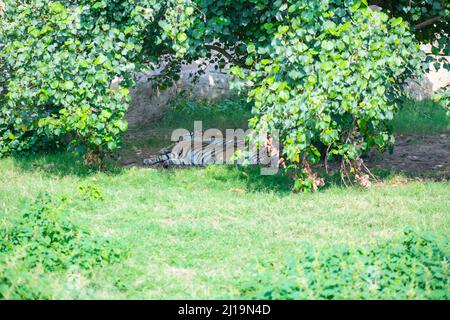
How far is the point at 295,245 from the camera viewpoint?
5.82 meters

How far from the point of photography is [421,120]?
1161 cm

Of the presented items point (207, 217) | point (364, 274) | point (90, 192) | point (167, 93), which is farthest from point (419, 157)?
point (364, 274)

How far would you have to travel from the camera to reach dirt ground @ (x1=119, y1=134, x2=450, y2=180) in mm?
8866

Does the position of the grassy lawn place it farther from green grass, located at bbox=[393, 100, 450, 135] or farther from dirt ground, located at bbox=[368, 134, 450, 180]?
green grass, located at bbox=[393, 100, 450, 135]

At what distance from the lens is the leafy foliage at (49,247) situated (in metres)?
4.96

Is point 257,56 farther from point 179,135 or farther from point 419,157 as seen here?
point 179,135

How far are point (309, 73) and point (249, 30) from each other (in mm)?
1196

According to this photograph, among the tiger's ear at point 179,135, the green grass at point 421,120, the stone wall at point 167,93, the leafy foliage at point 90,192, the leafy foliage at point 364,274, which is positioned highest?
the stone wall at point 167,93

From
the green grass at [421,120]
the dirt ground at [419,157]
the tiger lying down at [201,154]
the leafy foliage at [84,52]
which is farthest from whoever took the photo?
the green grass at [421,120]

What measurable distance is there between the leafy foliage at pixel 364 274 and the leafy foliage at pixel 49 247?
46.3 inches

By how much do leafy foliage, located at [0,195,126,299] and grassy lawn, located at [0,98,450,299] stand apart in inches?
4.6

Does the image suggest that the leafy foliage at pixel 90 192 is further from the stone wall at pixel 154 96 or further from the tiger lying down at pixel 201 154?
the stone wall at pixel 154 96

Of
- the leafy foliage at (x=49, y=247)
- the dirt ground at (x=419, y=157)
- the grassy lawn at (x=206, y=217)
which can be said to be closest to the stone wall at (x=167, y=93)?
the dirt ground at (x=419, y=157)

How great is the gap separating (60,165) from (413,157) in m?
4.49
